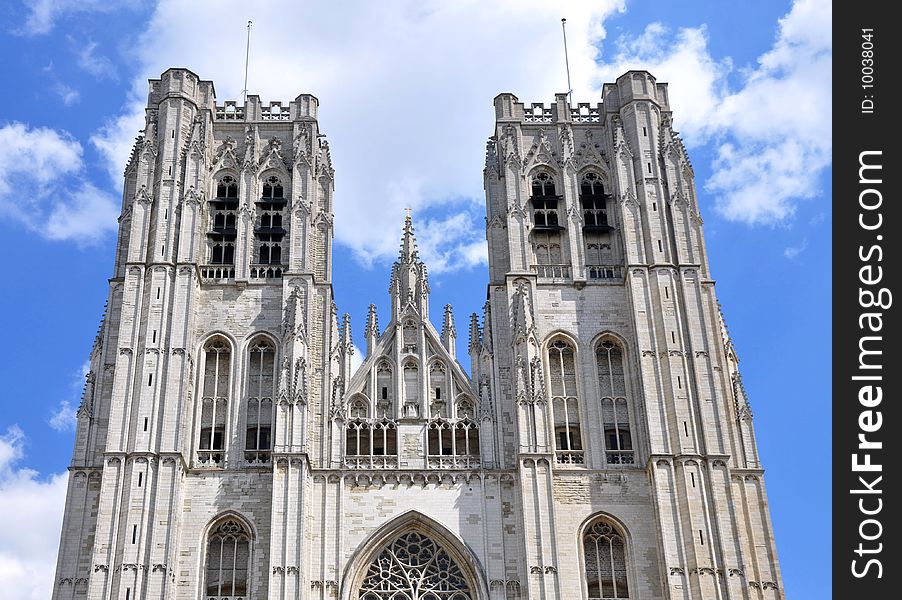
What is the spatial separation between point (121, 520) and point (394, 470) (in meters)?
7.75

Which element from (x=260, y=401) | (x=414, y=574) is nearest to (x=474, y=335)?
(x=260, y=401)

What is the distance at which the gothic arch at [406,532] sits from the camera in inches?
1394

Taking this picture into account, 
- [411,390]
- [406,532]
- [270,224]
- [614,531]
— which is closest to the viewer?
[406,532]

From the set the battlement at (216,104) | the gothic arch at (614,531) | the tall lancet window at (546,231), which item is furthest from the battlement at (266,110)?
the gothic arch at (614,531)

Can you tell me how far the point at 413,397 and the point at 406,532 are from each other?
4517 mm

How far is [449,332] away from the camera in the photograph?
40.4 meters

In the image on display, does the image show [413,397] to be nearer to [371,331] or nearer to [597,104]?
[371,331]

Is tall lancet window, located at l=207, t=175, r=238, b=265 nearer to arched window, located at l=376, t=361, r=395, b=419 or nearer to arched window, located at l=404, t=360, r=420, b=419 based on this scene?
arched window, located at l=376, t=361, r=395, b=419

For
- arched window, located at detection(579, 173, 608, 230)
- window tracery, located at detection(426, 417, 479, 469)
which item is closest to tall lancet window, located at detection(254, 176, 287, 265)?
window tracery, located at detection(426, 417, 479, 469)

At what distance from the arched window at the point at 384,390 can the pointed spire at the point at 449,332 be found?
1978 mm
